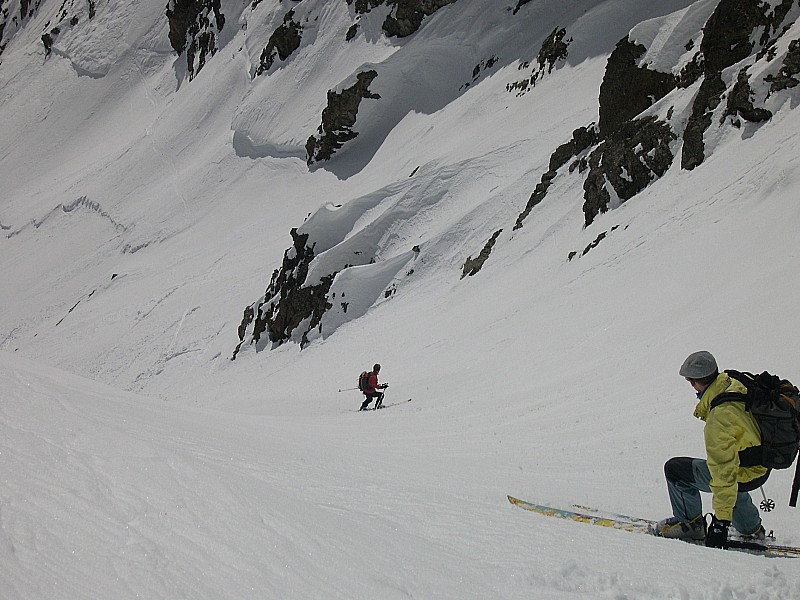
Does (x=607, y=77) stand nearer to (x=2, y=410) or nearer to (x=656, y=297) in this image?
(x=656, y=297)

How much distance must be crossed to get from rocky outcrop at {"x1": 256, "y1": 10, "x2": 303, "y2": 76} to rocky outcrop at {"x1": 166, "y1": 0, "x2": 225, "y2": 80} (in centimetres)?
1602

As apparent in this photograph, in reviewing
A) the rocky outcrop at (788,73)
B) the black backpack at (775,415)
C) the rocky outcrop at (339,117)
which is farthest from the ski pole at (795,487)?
the rocky outcrop at (339,117)

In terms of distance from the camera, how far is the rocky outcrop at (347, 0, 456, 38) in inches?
1841

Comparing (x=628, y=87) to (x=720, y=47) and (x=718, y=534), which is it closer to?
(x=720, y=47)

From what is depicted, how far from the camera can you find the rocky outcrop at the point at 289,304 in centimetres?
3072

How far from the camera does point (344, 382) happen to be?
21.0 metres

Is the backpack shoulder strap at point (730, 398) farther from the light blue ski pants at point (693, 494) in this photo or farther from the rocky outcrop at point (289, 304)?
the rocky outcrop at point (289, 304)

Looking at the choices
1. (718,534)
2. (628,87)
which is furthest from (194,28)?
(718,534)

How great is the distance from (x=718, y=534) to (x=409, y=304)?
22.1m

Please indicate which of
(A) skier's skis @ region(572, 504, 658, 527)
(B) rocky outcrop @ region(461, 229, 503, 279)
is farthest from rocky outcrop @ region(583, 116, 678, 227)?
(A) skier's skis @ region(572, 504, 658, 527)

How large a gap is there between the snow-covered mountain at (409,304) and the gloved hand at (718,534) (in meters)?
0.25

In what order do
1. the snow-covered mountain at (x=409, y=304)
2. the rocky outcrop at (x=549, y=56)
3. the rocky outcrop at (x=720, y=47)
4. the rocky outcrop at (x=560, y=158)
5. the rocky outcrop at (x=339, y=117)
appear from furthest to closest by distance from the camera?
the rocky outcrop at (x=339, y=117) → the rocky outcrop at (x=549, y=56) → the rocky outcrop at (x=560, y=158) → the rocky outcrop at (x=720, y=47) → the snow-covered mountain at (x=409, y=304)

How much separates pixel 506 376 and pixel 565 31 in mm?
29382

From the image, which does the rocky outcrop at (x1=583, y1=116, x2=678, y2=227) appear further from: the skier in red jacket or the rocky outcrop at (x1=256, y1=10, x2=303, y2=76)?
the rocky outcrop at (x1=256, y1=10, x2=303, y2=76)
